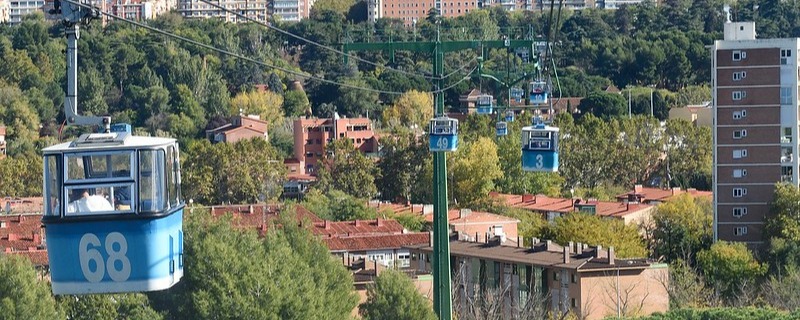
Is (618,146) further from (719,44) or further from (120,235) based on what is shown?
(120,235)

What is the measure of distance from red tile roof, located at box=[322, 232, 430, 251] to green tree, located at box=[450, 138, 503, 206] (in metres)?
16.9

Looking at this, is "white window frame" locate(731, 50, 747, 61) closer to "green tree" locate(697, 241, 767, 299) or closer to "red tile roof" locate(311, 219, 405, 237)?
"green tree" locate(697, 241, 767, 299)

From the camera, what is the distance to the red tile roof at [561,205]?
56031 mm

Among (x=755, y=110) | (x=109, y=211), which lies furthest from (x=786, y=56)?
(x=109, y=211)

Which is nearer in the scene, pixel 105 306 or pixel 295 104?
pixel 105 306

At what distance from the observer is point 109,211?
14.4 meters

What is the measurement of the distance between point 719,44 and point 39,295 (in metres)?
24.3

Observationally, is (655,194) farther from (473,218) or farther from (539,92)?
Answer: (539,92)

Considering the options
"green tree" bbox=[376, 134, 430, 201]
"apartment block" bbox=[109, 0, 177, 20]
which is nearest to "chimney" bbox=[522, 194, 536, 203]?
"green tree" bbox=[376, 134, 430, 201]

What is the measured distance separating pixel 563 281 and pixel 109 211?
26378 mm

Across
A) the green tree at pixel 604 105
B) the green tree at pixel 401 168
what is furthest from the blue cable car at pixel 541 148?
the green tree at pixel 604 105

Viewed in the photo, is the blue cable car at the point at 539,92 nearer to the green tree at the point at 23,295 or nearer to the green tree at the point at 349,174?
the green tree at the point at 23,295

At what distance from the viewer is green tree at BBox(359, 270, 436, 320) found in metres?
31.4

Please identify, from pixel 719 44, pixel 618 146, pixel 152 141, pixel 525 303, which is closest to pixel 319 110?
pixel 618 146
